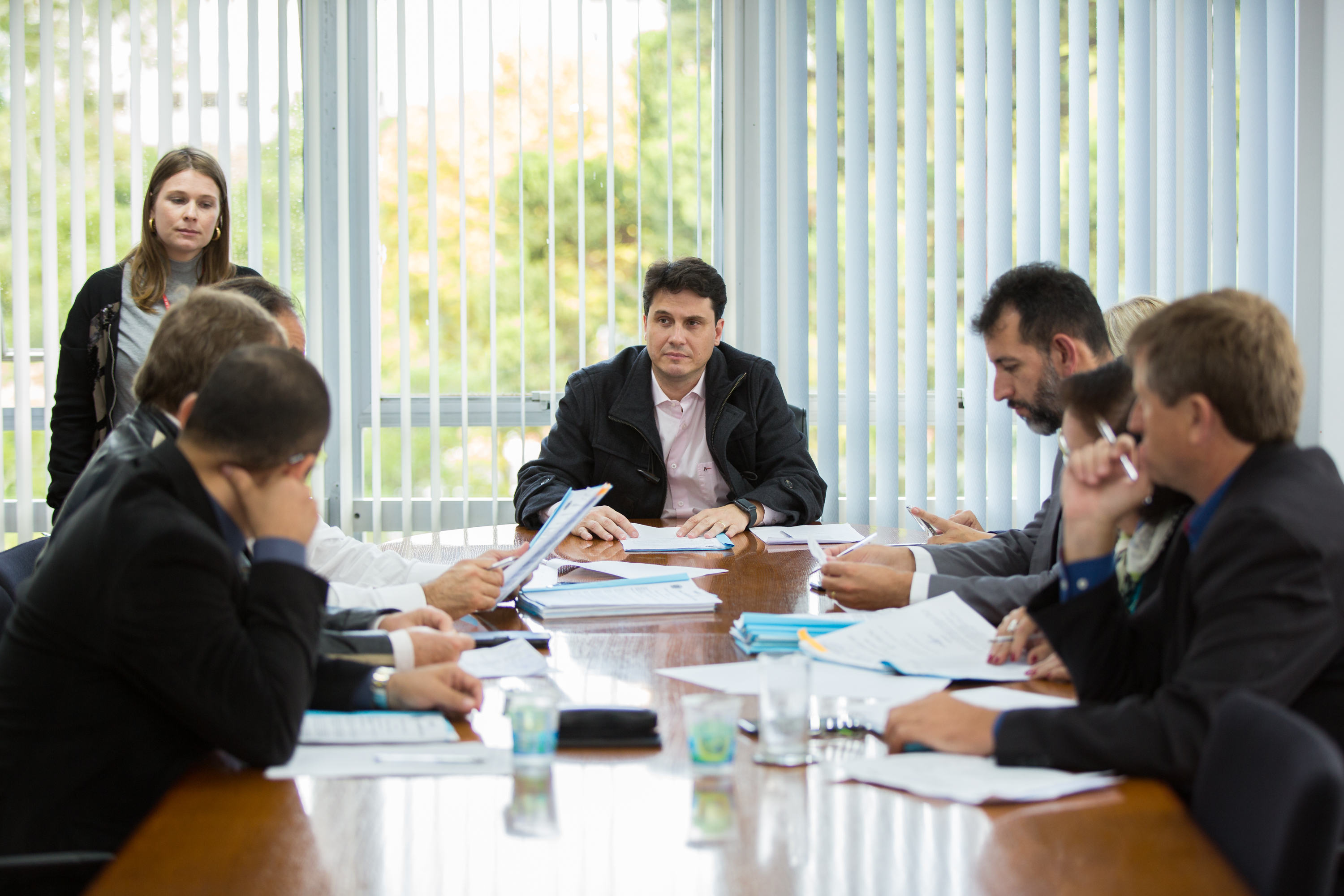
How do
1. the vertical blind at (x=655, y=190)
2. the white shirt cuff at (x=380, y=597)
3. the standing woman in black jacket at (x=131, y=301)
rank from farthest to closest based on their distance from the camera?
the vertical blind at (x=655, y=190)
the standing woman in black jacket at (x=131, y=301)
the white shirt cuff at (x=380, y=597)

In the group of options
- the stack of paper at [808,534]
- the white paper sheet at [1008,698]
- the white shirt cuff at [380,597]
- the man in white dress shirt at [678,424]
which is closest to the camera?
the white paper sheet at [1008,698]

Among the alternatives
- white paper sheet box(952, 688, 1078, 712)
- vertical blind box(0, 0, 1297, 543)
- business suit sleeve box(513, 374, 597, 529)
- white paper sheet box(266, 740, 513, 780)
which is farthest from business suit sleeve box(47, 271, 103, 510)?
white paper sheet box(952, 688, 1078, 712)

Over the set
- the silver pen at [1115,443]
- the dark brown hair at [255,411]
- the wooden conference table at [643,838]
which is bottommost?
the wooden conference table at [643,838]

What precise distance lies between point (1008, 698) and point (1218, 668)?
305 millimetres

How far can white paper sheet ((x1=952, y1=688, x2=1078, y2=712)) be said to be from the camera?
4.40 feet

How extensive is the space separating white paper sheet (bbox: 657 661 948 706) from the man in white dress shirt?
1.58 metres

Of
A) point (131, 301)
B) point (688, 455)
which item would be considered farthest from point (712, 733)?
point (131, 301)

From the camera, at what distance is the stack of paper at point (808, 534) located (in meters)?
2.71

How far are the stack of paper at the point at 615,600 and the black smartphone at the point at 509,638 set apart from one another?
0.55 ft

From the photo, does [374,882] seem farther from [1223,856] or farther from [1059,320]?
[1059,320]

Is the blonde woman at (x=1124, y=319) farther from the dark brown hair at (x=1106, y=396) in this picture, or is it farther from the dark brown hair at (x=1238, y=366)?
the dark brown hair at (x=1238, y=366)

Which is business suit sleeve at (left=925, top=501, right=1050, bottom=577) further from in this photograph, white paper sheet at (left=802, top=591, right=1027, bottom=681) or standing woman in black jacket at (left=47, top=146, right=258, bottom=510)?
standing woman in black jacket at (left=47, top=146, right=258, bottom=510)

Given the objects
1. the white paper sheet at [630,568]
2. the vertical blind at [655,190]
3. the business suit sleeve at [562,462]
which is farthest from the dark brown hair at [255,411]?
the vertical blind at [655,190]

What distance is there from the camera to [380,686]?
136 cm
